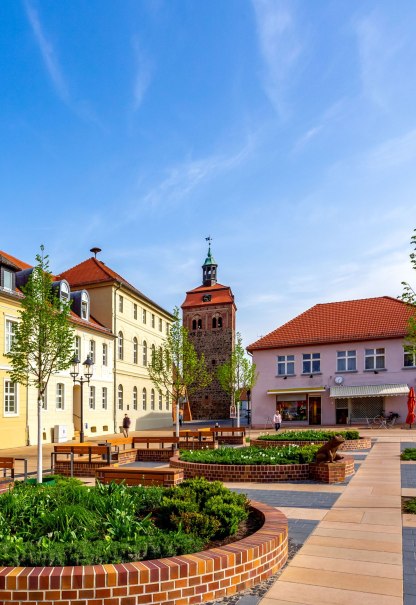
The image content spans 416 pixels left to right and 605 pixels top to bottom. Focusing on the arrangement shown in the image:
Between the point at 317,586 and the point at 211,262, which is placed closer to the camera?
the point at 317,586

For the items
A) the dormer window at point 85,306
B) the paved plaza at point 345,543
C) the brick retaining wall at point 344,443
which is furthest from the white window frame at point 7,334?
the paved plaza at point 345,543

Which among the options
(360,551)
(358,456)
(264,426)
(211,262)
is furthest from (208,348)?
(360,551)

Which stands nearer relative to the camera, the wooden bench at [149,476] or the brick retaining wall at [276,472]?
the wooden bench at [149,476]

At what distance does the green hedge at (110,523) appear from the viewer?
505 centimetres

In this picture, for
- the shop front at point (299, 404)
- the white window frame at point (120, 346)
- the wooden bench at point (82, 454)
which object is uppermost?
the white window frame at point (120, 346)

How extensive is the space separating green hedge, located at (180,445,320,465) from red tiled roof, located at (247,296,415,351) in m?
26.7

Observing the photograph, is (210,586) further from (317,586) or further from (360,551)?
(360,551)

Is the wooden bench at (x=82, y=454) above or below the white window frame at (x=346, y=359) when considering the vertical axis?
below

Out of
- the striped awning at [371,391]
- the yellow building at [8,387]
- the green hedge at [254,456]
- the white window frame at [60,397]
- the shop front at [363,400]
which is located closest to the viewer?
the green hedge at [254,456]

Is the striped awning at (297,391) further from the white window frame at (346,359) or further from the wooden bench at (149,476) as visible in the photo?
the wooden bench at (149,476)

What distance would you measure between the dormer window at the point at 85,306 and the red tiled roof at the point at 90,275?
8.97 ft

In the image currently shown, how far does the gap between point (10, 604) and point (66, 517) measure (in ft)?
4.42

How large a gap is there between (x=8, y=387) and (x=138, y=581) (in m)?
23.7

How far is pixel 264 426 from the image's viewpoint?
41469mm
